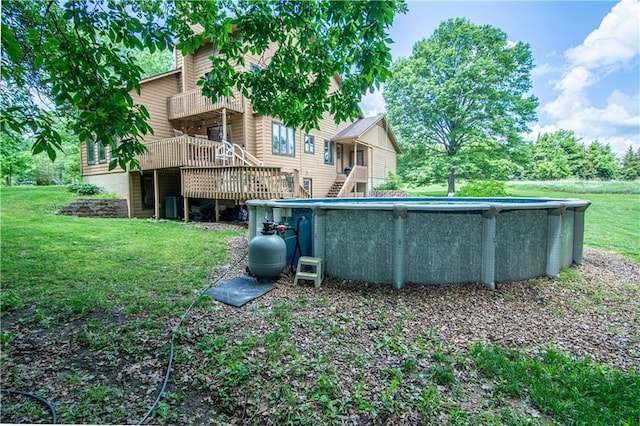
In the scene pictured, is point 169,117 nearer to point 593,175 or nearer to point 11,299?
point 11,299

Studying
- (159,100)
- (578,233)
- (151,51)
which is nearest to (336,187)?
(159,100)

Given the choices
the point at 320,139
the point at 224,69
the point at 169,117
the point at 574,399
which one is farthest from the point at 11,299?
the point at 320,139

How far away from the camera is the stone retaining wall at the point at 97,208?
11.2 meters

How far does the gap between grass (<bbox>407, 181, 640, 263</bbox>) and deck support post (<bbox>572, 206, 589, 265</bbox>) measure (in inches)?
69.0

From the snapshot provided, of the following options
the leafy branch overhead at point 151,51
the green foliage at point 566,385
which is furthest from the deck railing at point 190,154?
the green foliage at point 566,385

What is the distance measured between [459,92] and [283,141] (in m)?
12.0

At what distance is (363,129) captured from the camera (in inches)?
698

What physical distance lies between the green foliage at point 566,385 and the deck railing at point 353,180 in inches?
519

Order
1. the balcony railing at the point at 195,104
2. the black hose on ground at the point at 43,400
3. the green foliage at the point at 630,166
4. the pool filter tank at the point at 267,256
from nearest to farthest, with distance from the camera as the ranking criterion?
the black hose on ground at the point at 43,400, the pool filter tank at the point at 267,256, the balcony railing at the point at 195,104, the green foliage at the point at 630,166

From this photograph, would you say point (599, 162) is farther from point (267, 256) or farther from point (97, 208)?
point (97, 208)

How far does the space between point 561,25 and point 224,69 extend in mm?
4651

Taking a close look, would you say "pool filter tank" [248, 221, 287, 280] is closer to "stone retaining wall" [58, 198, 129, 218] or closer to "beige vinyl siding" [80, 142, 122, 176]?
"stone retaining wall" [58, 198, 129, 218]

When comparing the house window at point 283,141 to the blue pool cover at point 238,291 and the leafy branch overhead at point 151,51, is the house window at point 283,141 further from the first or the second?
the blue pool cover at point 238,291

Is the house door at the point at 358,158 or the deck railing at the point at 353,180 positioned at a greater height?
the house door at the point at 358,158
